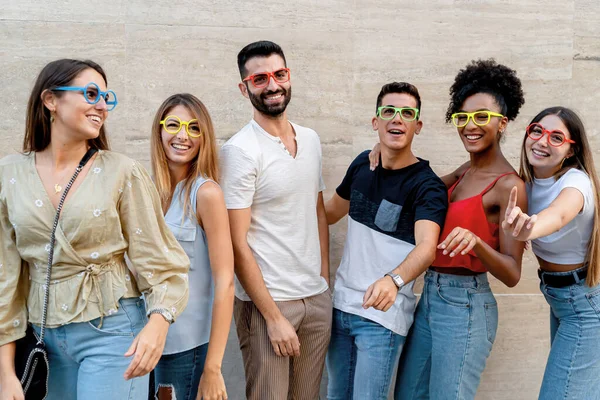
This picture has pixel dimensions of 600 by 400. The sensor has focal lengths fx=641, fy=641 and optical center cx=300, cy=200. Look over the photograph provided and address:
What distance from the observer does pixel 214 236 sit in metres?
2.68

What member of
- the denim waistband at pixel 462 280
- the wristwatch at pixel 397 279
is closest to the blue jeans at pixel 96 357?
the wristwatch at pixel 397 279

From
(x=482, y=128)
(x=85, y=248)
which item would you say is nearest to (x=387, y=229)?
(x=482, y=128)

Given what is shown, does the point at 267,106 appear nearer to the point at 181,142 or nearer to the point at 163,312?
the point at 181,142

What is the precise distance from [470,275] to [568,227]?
0.49m

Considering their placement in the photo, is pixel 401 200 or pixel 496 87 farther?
pixel 496 87

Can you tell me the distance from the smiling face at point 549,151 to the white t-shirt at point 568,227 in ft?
0.20

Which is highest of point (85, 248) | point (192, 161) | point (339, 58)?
point (339, 58)

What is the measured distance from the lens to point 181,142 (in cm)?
284

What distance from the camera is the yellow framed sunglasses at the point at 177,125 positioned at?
2867 mm

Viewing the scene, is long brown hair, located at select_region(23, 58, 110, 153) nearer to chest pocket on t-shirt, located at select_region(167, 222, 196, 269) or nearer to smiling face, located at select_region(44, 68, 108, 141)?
smiling face, located at select_region(44, 68, 108, 141)

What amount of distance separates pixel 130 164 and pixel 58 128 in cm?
27

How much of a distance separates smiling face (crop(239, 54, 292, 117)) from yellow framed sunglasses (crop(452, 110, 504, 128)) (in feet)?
2.81

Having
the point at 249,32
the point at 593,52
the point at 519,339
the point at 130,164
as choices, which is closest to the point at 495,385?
the point at 519,339

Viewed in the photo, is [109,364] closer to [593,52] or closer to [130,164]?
[130,164]
